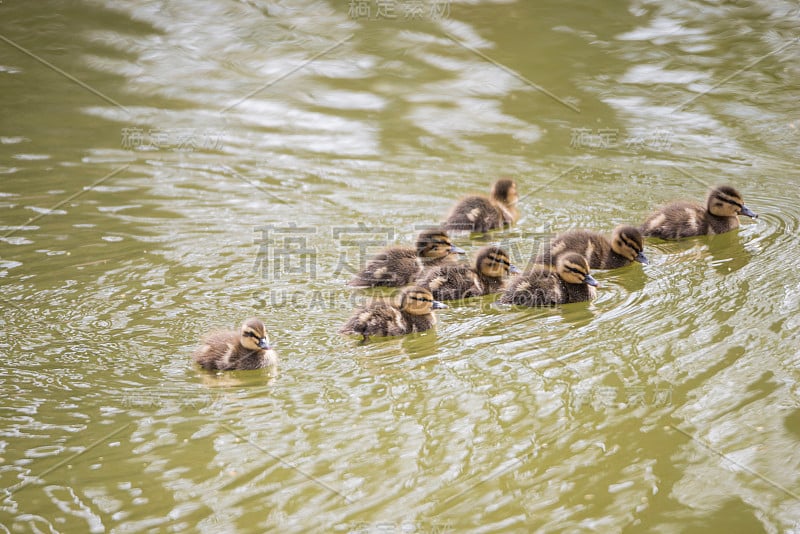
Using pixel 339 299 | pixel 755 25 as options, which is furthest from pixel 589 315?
pixel 755 25

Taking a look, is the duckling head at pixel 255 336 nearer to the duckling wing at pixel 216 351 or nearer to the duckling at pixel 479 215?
the duckling wing at pixel 216 351

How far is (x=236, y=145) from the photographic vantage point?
262 inches

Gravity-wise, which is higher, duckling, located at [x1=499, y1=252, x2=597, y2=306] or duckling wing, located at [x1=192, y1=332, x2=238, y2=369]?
duckling, located at [x1=499, y1=252, x2=597, y2=306]

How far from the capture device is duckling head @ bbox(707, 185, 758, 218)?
4887mm

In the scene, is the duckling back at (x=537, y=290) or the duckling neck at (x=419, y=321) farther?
the duckling back at (x=537, y=290)

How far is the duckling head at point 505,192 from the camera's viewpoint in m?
5.53

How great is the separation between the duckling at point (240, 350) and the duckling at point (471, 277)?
3.25ft

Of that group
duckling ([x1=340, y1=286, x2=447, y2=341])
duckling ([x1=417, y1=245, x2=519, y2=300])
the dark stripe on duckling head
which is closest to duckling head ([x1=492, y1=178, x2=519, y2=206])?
the dark stripe on duckling head

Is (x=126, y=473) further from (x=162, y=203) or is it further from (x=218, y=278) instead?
(x=162, y=203)

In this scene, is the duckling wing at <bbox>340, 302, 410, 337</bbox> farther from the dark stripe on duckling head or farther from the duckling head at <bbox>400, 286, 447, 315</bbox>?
the dark stripe on duckling head

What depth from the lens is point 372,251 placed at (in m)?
5.00

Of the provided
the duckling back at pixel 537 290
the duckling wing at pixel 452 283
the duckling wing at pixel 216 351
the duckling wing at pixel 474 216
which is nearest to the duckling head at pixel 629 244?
the duckling back at pixel 537 290

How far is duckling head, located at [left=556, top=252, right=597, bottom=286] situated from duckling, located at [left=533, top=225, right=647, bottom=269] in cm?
24

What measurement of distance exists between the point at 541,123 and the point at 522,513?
14.5 feet
